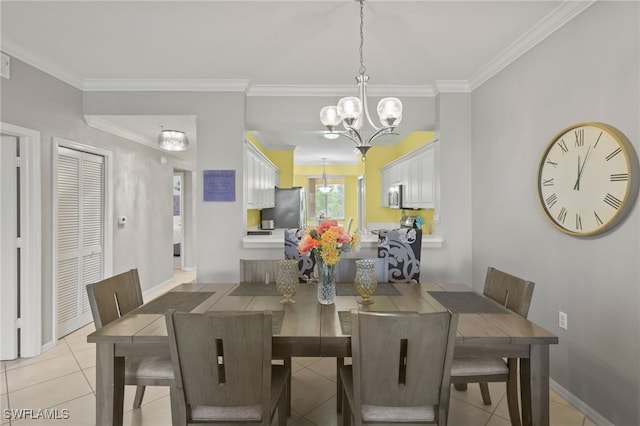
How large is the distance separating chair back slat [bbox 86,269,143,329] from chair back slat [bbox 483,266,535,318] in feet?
7.11

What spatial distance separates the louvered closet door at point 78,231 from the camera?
340cm

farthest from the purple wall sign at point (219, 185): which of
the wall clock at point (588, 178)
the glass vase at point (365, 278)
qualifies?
the wall clock at point (588, 178)

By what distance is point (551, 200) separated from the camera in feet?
7.70

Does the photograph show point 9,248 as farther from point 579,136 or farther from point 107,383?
point 579,136

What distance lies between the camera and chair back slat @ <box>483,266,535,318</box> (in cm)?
178

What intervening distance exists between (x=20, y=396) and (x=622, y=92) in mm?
4219

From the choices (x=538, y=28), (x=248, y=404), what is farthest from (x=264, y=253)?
(x=538, y=28)

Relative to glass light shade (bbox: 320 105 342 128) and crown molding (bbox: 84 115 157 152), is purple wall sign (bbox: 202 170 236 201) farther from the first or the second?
glass light shade (bbox: 320 105 342 128)

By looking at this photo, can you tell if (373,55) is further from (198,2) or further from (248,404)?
(248,404)

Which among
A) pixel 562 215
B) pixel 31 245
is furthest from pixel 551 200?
pixel 31 245

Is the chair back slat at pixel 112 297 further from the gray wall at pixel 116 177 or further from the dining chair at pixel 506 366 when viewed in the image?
the dining chair at pixel 506 366

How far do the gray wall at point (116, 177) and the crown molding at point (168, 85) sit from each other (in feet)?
0.73

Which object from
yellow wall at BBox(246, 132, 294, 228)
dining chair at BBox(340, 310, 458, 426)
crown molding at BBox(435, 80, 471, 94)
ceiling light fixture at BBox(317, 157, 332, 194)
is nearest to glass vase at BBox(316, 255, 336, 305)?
dining chair at BBox(340, 310, 458, 426)

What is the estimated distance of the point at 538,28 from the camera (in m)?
2.44
